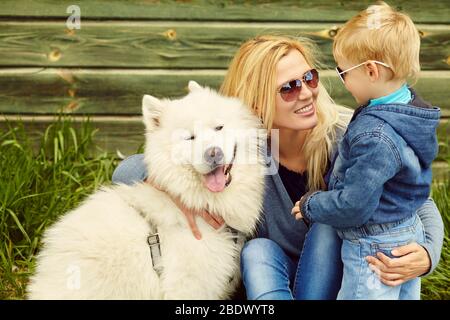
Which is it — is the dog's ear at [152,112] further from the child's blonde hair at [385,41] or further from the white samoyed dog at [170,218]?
the child's blonde hair at [385,41]

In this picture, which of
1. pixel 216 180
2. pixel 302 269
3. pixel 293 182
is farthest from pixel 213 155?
pixel 302 269

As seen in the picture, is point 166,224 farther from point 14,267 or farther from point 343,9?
point 343,9

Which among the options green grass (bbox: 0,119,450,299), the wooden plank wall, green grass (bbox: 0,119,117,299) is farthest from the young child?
the wooden plank wall

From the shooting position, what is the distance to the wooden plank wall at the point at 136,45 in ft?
13.6

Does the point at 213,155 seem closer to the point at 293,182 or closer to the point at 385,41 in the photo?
the point at 293,182

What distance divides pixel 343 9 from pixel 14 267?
2.71 m

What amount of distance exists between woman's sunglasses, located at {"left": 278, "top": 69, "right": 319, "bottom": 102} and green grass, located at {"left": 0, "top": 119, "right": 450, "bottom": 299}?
1.38 m

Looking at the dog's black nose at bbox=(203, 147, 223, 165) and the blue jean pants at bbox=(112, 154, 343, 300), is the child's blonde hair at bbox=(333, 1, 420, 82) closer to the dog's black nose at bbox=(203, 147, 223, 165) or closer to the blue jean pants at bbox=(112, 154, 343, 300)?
the dog's black nose at bbox=(203, 147, 223, 165)

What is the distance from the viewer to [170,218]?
2.52 metres

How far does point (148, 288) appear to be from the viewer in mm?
2439

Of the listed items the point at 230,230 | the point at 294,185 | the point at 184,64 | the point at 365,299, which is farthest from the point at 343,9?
the point at 365,299

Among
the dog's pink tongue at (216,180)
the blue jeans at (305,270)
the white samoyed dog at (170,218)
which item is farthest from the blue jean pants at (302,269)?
the dog's pink tongue at (216,180)

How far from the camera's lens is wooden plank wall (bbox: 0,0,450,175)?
4.13 m

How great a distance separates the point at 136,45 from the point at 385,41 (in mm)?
2327
